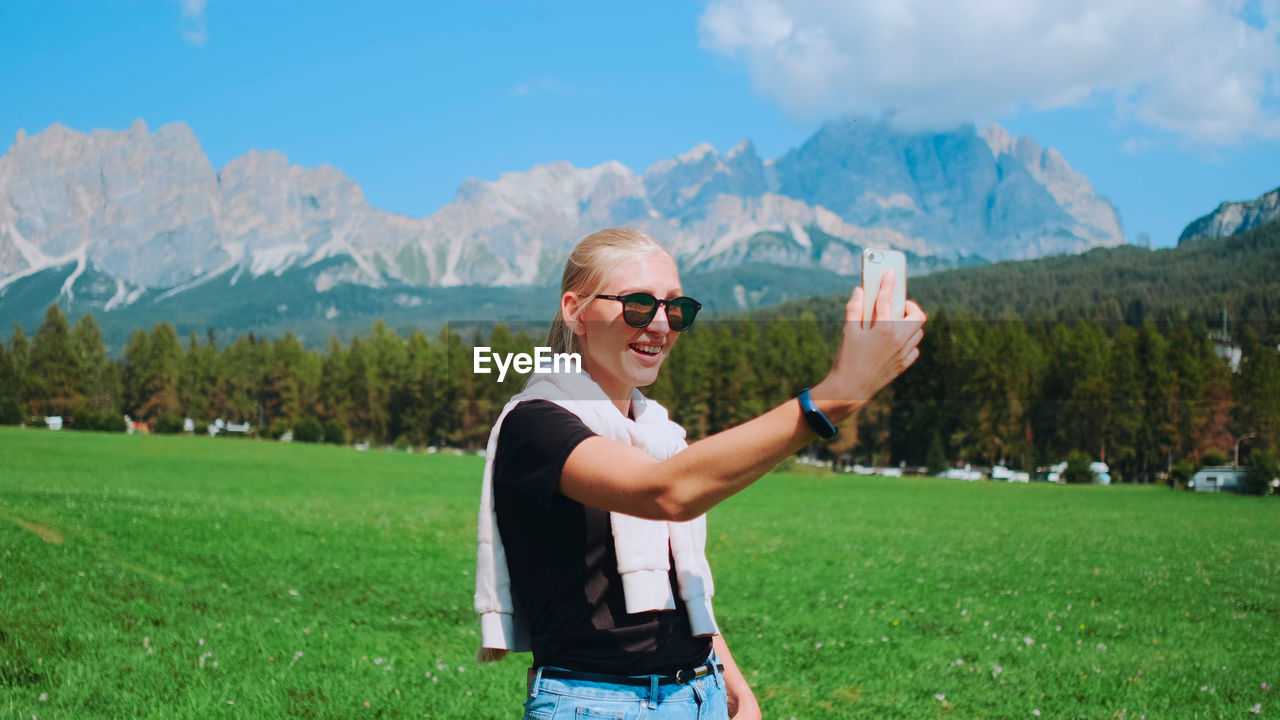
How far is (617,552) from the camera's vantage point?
2.63m

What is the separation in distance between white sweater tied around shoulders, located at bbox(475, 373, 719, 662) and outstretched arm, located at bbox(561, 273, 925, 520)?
283 millimetres

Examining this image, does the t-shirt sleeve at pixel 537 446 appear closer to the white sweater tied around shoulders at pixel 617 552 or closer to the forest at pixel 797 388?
the white sweater tied around shoulders at pixel 617 552

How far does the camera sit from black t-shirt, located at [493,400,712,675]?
263 cm

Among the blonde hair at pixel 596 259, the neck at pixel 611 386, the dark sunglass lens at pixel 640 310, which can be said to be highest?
the blonde hair at pixel 596 259

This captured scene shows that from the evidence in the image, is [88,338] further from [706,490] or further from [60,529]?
[706,490]

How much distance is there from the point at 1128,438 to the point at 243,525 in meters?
89.5

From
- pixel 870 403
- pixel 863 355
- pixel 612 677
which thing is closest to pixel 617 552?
pixel 612 677

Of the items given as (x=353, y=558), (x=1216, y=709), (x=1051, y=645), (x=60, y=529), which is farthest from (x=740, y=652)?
(x=60, y=529)

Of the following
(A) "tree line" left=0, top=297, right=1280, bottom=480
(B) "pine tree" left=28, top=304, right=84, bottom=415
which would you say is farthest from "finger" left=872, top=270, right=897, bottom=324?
(B) "pine tree" left=28, top=304, right=84, bottom=415

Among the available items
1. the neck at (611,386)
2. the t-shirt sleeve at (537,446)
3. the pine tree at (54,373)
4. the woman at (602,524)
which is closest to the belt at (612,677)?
the woman at (602,524)

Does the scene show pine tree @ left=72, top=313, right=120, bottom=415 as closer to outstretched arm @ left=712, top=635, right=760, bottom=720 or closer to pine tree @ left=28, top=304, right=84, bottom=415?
pine tree @ left=28, top=304, right=84, bottom=415

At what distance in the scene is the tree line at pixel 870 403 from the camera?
286 ft

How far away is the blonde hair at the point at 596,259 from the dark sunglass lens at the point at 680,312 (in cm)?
18

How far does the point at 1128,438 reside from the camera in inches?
3551
